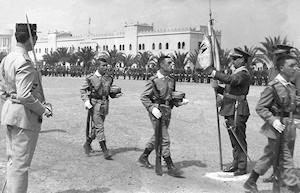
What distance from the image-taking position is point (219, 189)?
21.9ft

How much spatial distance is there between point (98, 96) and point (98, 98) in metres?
0.04

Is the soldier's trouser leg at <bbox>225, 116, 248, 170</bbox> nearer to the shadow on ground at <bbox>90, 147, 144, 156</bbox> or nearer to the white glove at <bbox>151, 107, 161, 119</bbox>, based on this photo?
the white glove at <bbox>151, 107, 161, 119</bbox>

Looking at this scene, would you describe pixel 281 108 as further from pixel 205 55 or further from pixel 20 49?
pixel 20 49

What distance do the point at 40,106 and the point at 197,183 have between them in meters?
2.86

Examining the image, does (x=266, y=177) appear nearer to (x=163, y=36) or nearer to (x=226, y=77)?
(x=226, y=77)

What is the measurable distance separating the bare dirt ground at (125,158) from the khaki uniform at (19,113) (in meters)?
1.23

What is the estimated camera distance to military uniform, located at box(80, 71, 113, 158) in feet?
27.5

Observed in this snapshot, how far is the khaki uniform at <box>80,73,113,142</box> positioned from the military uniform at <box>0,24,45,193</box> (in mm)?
3210

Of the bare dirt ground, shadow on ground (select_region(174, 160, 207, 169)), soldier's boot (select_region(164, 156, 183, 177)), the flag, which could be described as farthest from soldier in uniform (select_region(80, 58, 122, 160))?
the flag

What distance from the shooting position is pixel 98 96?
8492 mm

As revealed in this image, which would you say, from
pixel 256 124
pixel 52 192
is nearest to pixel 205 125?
pixel 256 124

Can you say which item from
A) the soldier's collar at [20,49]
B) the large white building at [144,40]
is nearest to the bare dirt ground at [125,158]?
the soldier's collar at [20,49]

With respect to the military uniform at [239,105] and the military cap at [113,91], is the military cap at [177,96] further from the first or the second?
the military cap at [113,91]

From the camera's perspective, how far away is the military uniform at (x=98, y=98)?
27.5ft
